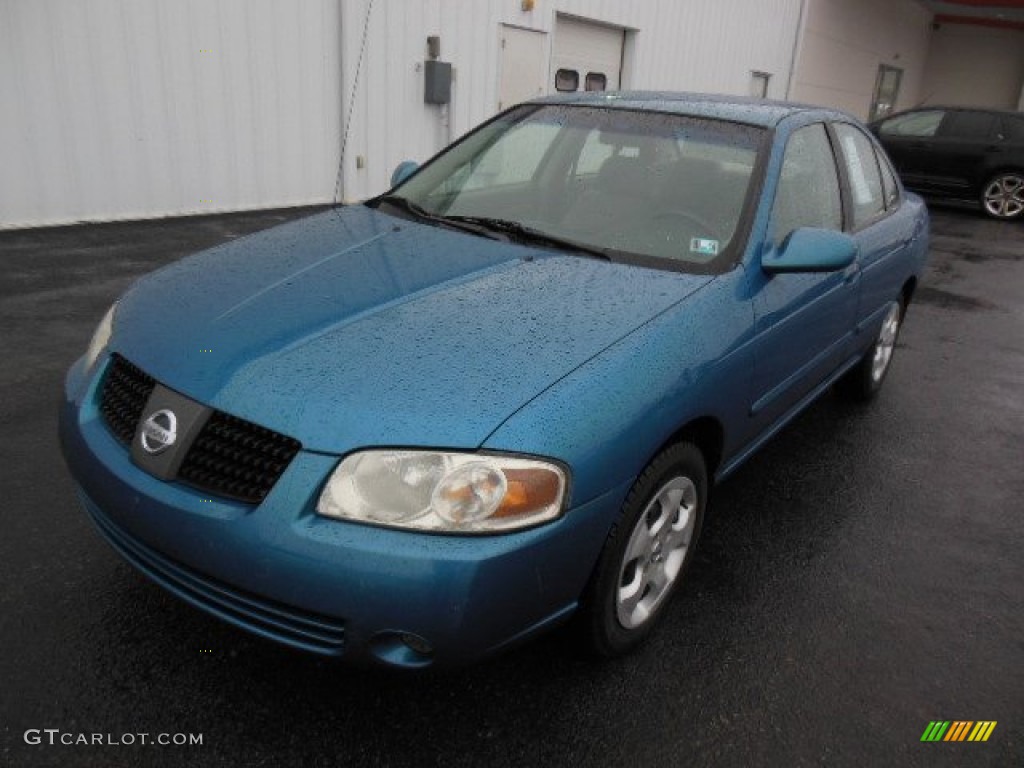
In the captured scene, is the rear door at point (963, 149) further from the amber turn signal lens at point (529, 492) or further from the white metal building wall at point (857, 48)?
the amber turn signal lens at point (529, 492)

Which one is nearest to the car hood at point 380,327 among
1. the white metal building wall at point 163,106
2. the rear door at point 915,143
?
the white metal building wall at point 163,106

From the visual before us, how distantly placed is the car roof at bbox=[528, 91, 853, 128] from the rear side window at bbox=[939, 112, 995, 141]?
1051 centimetres

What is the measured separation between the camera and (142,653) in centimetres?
215

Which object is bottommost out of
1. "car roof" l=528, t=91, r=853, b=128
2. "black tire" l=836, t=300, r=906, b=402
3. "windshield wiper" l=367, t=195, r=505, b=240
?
"black tire" l=836, t=300, r=906, b=402

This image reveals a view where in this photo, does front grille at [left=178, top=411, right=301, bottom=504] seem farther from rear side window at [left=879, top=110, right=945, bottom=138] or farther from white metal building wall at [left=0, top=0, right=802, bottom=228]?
rear side window at [left=879, top=110, right=945, bottom=138]

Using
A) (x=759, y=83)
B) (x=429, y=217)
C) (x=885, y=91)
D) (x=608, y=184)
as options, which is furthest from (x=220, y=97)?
(x=885, y=91)

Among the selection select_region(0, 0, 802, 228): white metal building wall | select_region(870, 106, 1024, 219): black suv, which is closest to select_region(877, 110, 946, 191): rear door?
select_region(870, 106, 1024, 219): black suv

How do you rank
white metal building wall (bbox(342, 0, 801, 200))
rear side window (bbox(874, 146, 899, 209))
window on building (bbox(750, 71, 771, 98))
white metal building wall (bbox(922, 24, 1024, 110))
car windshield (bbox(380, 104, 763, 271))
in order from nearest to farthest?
car windshield (bbox(380, 104, 763, 271)) → rear side window (bbox(874, 146, 899, 209)) → white metal building wall (bbox(342, 0, 801, 200)) → window on building (bbox(750, 71, 771, 98)) → white metal building wall (bbox(922, 24, 1024, 110))

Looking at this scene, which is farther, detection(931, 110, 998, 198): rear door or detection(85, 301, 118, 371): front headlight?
detection(931, 110, 998, 198): rear door

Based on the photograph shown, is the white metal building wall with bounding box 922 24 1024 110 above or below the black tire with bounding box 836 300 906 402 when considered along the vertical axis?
above

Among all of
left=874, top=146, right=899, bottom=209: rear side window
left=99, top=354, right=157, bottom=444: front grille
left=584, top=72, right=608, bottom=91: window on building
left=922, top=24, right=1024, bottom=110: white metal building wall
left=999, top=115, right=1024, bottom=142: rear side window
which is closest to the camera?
left=99, top=354, right=157, bottom=444: front grille

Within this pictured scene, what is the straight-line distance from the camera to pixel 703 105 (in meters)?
3.24

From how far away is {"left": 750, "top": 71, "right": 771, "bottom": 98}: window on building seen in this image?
15628 millimetres

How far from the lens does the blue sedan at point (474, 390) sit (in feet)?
5.64
